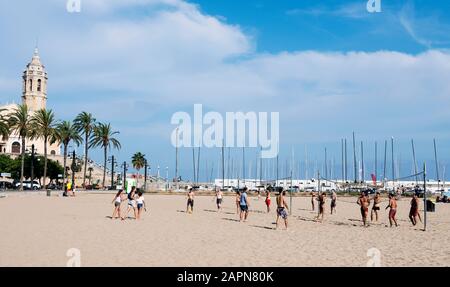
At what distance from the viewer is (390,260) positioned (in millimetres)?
11492

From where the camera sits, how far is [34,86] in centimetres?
11081

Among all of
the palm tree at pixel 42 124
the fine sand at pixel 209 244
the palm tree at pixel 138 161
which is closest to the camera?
the fine sand at pixel 209 244

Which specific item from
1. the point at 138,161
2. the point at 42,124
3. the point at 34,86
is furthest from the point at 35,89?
the point at 42,124

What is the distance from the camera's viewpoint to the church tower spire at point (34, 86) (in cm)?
11038

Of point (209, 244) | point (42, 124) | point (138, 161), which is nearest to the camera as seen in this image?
point (209, 244)

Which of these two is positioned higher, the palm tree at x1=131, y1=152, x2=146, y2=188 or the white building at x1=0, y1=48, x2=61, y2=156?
the white building at x1=0, y1=48, x2=61, y2=156

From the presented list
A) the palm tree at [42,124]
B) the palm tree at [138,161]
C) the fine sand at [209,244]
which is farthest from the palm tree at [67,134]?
the fine sand at [209,244]

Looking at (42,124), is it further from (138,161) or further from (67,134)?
(138,161)

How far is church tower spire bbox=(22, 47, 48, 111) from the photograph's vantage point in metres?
110

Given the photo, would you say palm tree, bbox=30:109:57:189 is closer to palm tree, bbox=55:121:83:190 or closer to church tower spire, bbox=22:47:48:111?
palm tree, bbox=55:121:83:190

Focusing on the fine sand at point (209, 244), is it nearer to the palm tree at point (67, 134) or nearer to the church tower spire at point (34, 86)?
the palm tree at point (67, 134)

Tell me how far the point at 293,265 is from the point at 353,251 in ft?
10.4

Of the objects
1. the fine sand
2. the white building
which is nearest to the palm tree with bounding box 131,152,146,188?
the white building
